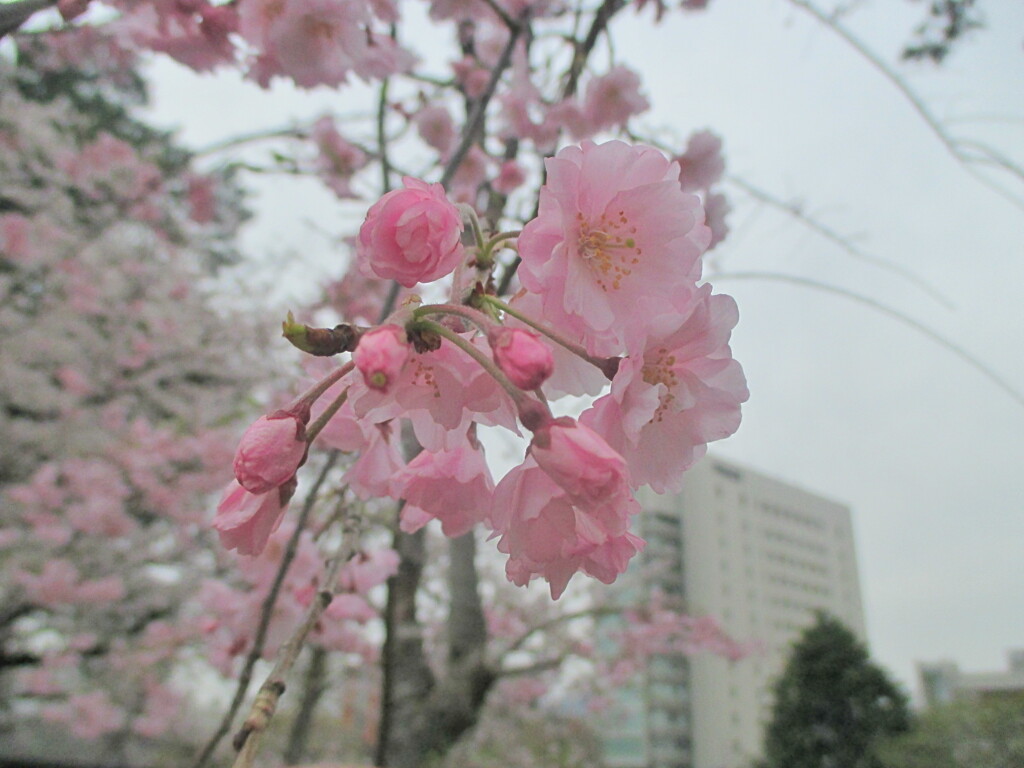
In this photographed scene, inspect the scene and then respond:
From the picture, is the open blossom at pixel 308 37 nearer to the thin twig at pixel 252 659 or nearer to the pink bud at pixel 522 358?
the thin twig at pixel 252 659

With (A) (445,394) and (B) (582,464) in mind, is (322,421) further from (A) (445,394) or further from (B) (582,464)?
(B) (582,464)

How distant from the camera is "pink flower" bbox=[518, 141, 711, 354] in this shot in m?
0.52

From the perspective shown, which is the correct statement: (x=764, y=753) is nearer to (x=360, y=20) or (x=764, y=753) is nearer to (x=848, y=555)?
(x=360, y=20)

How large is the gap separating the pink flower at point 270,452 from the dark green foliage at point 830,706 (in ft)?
25.2

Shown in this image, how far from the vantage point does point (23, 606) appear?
5.30 metres

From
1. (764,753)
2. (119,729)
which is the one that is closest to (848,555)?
(764,753)

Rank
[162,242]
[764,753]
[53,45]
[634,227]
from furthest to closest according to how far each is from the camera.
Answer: [764,753] → [162,242] → [53,45] → [634,227]

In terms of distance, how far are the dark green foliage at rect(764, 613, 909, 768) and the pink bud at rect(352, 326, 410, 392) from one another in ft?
25.3

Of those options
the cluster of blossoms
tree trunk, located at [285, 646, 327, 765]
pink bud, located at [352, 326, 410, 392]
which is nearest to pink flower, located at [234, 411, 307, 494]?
the cluster of blossoms

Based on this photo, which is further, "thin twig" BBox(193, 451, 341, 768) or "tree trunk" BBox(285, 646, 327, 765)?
"tree trunk" BBox(285, 646, 327, 765)

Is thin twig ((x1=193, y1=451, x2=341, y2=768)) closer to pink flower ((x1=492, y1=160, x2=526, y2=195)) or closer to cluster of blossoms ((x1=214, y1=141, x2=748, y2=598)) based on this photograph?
cluster of blossoms ((x1=214, y1=141, x2=748, y2=598))

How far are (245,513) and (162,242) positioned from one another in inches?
289

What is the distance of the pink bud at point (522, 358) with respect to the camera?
1.41 ft

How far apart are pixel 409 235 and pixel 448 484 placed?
232 millimetres
